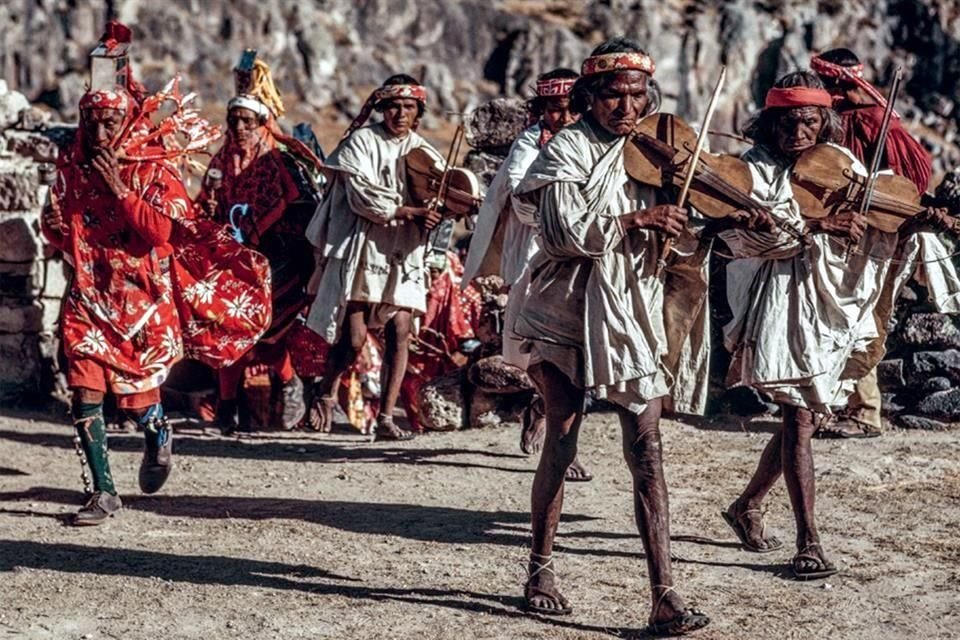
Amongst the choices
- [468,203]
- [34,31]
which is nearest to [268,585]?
[468,203]

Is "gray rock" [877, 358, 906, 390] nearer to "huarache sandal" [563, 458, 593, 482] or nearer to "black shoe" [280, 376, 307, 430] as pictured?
"huarache sandal" [563, 458, 593, 482]

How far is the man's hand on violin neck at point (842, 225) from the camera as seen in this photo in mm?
6676

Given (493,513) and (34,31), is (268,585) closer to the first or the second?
(493,513)

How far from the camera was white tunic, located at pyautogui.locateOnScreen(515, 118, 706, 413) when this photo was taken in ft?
18.9

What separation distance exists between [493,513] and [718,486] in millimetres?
1229

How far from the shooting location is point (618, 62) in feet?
18.9

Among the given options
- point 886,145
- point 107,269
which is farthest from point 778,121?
point 107,269

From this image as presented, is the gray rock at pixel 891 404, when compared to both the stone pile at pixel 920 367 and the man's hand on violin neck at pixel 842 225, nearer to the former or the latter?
the stone pile at pixel 920 367

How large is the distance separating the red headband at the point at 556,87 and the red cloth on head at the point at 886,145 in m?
1.34

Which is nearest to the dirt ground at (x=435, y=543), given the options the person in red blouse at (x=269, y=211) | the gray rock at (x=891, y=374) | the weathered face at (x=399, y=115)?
the gray rock at (x=891, y=374)

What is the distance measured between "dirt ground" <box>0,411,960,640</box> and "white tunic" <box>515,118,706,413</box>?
0.95 meters

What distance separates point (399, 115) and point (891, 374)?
337cm

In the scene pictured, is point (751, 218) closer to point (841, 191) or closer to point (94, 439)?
point (841, 191)

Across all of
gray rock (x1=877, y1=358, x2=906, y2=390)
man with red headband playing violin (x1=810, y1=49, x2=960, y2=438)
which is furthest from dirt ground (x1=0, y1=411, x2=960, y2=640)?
man with red headband playing violin (x1=810, y1=49, x2=960, y2=438)
